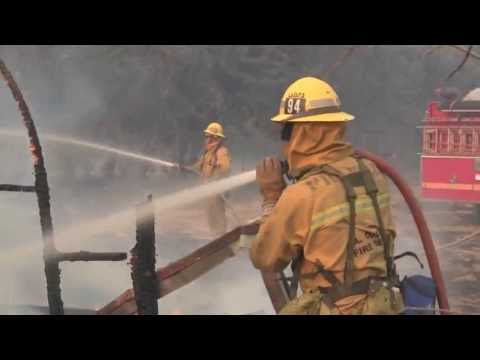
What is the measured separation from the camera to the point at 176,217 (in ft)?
40.9

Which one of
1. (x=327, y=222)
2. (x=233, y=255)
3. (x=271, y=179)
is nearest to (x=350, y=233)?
(x=327, y=222)

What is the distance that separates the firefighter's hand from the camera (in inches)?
114

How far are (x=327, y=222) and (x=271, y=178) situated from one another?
16.6 inches

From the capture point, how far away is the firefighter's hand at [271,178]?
2.90 m

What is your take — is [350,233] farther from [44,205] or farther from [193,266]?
[44,205]

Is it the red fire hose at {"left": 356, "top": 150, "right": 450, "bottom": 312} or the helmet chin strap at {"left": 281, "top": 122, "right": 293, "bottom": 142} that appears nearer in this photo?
the helmet chin strap at {"left": 281, "top": 122, "right": 293, "bottom": 142}

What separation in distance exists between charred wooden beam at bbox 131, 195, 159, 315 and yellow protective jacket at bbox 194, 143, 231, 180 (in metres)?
5.18

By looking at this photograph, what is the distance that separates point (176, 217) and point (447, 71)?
8674 millimetres

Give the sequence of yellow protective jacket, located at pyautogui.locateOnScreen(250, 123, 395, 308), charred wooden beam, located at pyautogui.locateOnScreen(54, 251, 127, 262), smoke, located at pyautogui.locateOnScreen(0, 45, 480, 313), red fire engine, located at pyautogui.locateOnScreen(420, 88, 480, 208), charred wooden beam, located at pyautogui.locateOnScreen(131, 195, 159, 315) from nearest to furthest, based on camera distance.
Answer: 1. yellow protective jacket, located at pyautogui.locateOnScreen(250, 123, 395, 308)
2. charred wooden beam, located at pyautogui.locateOnScreen(131, 195, 159, 315)
3. charred wooden beam, located at pyautogui.locateOnScreen(54, 251, 127, 262)
4. red fire engine, located at pyautogui.locateOnScreen(420, 88, 480, 208)
5. smoke, located at pyautogui.locateOnScreen(0, 45, 480, 313)

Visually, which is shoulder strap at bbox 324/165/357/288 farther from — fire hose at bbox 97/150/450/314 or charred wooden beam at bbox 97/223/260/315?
charred wooden beam at bbox 97/223/260/315

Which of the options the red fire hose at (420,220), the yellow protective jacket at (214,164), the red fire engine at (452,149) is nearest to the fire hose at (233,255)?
the red fire hose at (420,220)

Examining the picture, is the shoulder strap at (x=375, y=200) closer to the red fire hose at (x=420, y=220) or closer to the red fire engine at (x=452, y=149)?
the red fire hose at (x=420, y=220)

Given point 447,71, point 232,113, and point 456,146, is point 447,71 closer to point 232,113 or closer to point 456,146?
point 232,113

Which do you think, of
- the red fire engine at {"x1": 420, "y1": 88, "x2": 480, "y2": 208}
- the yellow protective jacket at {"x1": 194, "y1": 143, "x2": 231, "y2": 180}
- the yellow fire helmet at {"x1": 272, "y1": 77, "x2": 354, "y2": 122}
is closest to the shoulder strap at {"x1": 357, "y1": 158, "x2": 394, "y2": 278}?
the yellow fire helmet at {"x1": 272, "y1": 77, "x2": 354, "y2": 122}
